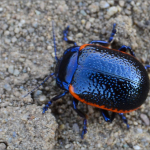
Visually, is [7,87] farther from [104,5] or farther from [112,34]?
[104,5]

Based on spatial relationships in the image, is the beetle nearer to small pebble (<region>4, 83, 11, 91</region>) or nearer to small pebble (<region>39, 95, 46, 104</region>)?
small pebble (<region>39, 95, 46, 104</region>)

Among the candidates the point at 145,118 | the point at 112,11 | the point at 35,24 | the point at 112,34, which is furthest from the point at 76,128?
the point at 112,11

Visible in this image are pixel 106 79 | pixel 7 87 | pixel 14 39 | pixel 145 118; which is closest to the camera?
pixel 106 79

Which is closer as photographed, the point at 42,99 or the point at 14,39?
the point at 42,99

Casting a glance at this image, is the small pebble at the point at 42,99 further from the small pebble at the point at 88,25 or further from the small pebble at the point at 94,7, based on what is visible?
the small pebble at the point at 94,7

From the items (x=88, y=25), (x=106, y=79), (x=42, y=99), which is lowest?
(x=42, y=99)

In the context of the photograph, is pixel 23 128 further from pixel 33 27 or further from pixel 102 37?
pixel 102 37

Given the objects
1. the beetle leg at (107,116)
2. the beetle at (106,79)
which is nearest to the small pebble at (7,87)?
the beetle at (106,79)
